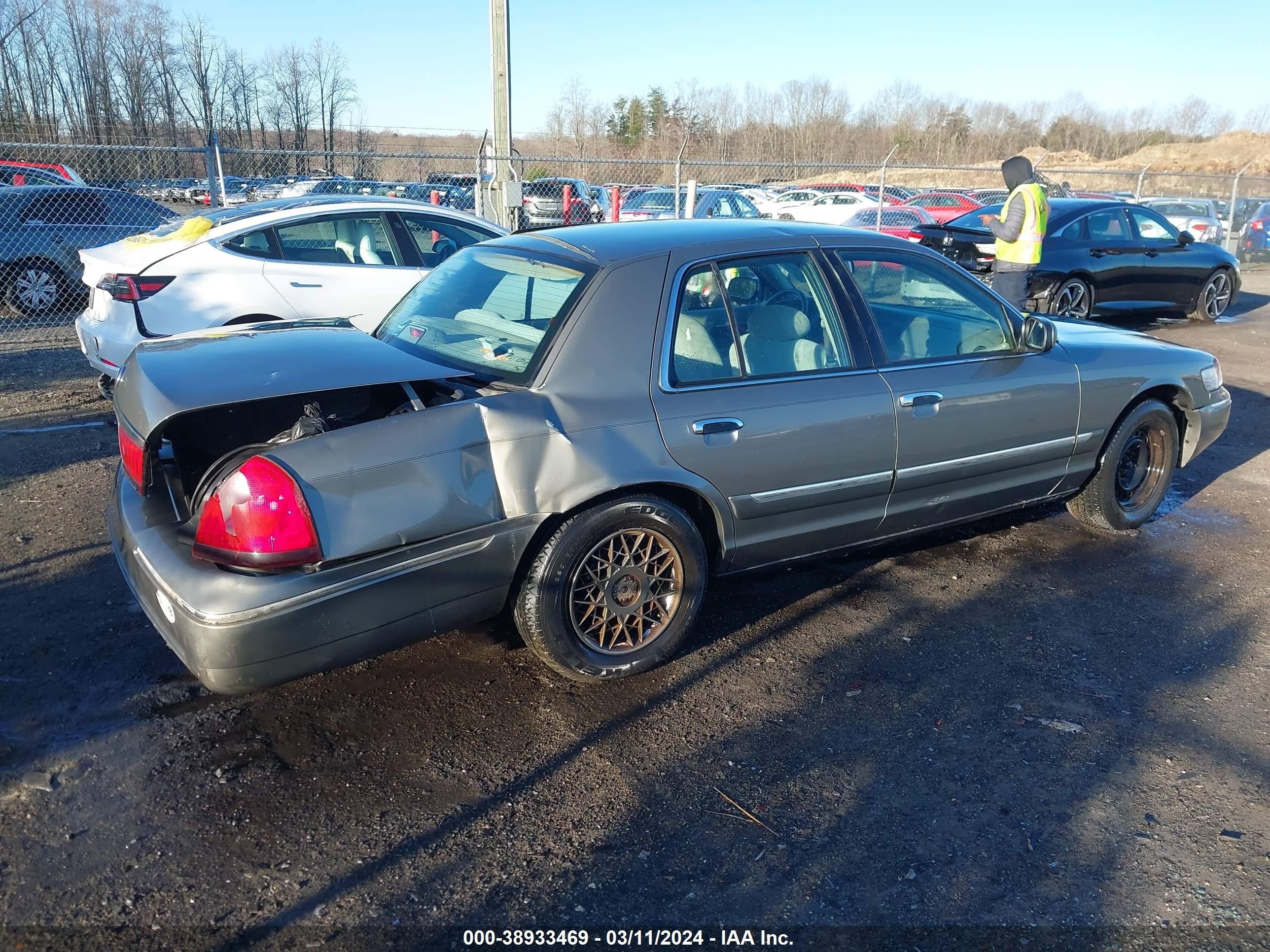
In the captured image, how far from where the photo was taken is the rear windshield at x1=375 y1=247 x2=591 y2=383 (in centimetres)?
357

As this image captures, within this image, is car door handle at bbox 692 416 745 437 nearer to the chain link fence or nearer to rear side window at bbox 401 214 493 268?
the chain link fence

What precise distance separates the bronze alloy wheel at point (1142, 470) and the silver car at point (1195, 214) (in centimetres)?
1577

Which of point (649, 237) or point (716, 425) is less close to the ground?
point (649, 237)

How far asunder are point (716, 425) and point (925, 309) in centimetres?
153

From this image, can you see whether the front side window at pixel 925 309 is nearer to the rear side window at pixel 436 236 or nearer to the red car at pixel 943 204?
the rear side window at pixel 436 236

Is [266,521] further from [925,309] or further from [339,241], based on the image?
[339,241]

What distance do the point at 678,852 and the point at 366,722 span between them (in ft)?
4.16

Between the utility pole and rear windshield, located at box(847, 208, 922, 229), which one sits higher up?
the utility pole

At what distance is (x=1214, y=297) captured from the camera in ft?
42.7

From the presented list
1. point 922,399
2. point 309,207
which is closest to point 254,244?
point 309,207

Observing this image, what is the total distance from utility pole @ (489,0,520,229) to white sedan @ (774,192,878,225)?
30.6 feet

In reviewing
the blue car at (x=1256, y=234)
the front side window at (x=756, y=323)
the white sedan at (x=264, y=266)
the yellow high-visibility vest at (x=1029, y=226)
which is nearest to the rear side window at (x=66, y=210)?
the white sedan at (x=264, y=266)

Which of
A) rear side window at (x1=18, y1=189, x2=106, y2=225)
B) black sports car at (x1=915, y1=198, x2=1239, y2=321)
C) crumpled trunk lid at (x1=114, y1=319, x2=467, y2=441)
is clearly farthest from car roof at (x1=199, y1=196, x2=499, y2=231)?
black sports car at (x1=915, y1=198, x2=1239, y2=321)

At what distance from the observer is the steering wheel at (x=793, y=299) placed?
3969mm
